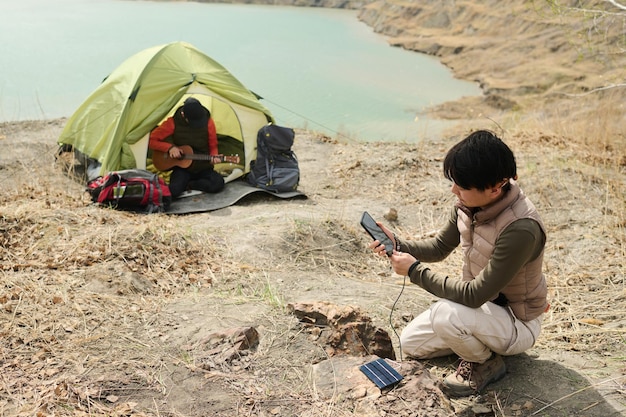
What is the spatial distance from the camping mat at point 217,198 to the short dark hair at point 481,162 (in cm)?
399

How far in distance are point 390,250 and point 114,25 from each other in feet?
58.8

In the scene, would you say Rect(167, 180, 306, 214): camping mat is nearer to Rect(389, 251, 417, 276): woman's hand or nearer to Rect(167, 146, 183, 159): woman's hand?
Rect(167, 146, 183, 159): woman's hand

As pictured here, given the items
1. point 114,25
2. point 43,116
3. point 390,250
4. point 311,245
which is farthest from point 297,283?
point 114,25

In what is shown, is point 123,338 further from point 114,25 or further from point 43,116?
point 114,25

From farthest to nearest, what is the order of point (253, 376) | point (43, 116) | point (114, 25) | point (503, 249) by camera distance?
point (114, 25), point (43, 116), point (253, 376), point (503, 249)

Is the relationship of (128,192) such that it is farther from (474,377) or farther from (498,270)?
(498,270)

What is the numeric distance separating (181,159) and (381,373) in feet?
14.7

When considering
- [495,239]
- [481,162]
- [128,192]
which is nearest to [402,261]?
[495,239]

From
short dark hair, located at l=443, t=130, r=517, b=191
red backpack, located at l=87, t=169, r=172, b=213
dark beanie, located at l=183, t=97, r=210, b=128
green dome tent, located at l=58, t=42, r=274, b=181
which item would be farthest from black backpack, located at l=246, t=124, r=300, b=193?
short dark hair, located at l=443, t=130, r=517, b=191

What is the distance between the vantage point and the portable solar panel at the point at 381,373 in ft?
8.83

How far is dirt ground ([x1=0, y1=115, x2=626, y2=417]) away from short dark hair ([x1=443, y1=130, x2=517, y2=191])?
0.91 metres

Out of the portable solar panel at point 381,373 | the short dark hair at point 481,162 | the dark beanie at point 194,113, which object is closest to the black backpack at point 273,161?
the dark beanie at point 194,113

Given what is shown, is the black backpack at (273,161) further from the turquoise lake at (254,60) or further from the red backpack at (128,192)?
the turquoise lake at (254,60)

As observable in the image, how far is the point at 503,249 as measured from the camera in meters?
2.64
